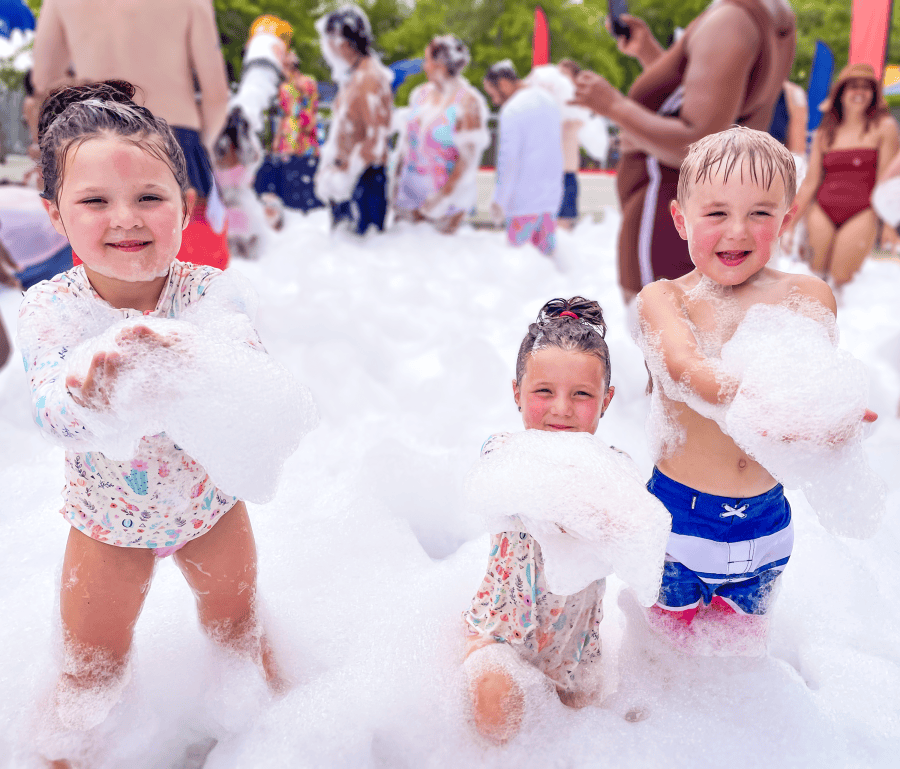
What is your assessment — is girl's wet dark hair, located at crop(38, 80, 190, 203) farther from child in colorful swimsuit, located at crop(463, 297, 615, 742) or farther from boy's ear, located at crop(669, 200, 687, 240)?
boy's ear, located at crop(669, 200, 687, 240)

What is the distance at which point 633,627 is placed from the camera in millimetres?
1669

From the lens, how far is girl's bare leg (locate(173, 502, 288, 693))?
55.9 inches

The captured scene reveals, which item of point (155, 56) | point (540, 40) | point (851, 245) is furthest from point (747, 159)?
point (540, 40)

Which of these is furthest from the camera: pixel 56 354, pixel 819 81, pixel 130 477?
pixel 819 81

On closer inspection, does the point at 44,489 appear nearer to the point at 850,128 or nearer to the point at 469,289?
the point at 469,289

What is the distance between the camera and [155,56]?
2.78 m

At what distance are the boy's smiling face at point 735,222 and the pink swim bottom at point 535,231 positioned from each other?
4.73 m

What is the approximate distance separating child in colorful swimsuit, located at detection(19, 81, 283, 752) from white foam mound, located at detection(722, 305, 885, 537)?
2.97ft

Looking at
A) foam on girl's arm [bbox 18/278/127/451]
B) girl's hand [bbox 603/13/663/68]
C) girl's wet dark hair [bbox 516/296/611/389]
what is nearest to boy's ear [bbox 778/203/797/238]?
girl's wet dark hair [bbox 516/296/611/389]

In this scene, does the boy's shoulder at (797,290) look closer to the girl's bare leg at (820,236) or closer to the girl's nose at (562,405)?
the girl's nose at (562,405)

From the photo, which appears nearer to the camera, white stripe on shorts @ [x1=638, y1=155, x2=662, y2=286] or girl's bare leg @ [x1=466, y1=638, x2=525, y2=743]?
girl's bare leg @ [x1=466, y1=638, x2=525, y2=743]

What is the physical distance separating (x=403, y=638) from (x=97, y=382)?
0.96m

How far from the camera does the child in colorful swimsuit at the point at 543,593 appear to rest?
1369 millimetres

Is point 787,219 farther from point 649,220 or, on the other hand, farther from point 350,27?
point 350,27
